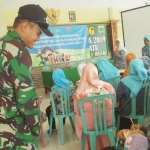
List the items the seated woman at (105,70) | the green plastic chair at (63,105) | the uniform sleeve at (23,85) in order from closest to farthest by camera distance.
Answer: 1. the uniform sleeve at (23,85)
2. the green plastic chair at (63,105)
3. the seated woman at (105,70)

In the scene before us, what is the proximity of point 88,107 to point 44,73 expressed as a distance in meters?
3.98

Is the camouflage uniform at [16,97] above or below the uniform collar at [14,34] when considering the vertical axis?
below

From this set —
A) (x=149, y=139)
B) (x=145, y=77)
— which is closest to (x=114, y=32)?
(x=145, y=77)

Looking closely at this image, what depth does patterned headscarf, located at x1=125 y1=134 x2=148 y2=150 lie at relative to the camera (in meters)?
1.15

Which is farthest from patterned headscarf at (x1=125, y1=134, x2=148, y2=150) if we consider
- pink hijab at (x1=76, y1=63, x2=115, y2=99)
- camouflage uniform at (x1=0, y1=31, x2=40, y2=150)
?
pink hijab at (x1=76, y1=63, x2=115, y2=99)

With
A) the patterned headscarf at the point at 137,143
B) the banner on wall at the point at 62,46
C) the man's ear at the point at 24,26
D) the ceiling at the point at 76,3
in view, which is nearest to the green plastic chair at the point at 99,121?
the patterned headscarf at the point at 137,143

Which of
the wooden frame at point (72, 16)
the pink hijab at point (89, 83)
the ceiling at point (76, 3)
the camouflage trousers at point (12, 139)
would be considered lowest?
the camouflage trousers at point (12, 139)

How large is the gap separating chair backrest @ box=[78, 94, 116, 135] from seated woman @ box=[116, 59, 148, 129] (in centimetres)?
24

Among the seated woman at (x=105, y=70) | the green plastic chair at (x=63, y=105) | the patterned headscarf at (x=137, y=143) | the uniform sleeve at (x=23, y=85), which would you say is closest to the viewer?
the uniform sleeve at (x=23, y=85)

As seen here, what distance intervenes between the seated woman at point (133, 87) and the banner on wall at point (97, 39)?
511 cm

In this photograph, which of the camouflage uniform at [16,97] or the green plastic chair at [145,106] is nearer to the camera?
the camouflage uniform at [16,97]

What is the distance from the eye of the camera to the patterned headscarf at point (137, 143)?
3.78 ft

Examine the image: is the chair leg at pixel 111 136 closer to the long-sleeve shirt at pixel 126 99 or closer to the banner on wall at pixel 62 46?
the long-sleeve shirt at pixel 126 99

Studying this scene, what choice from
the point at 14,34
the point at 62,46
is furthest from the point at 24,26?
the point at 62,46
